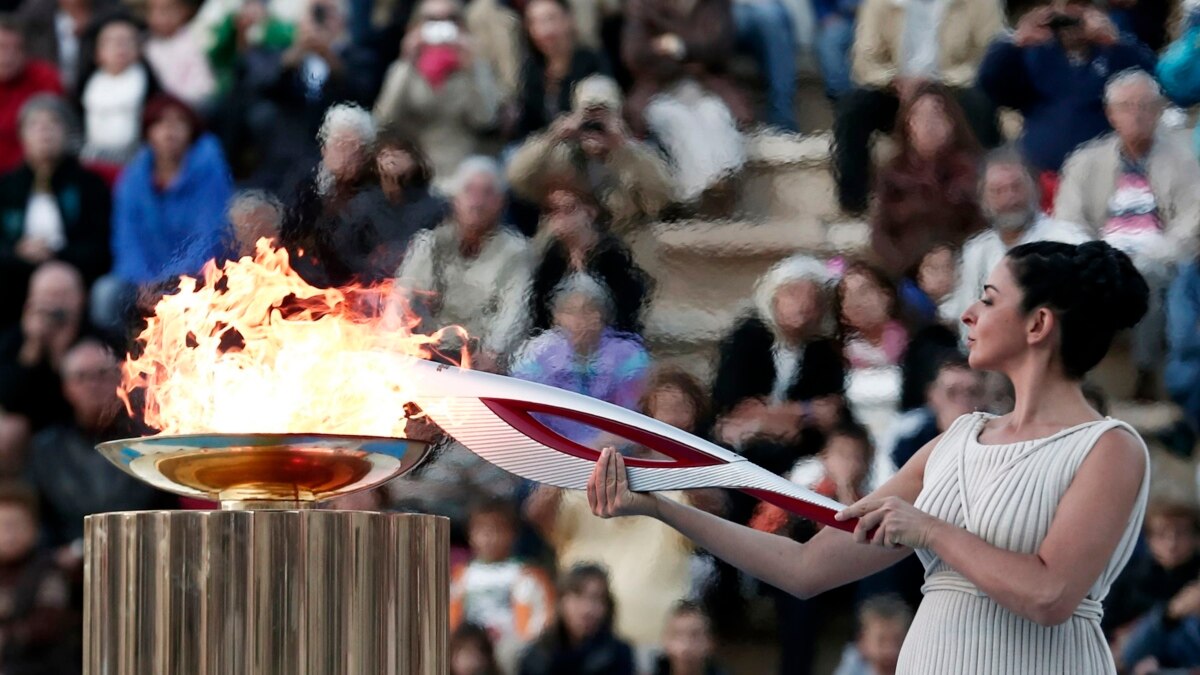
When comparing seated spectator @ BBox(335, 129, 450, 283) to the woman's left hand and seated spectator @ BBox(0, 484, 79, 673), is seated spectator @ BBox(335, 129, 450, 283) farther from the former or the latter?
the woman's left hand

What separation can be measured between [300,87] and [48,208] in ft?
3.59

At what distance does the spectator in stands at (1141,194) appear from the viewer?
5.11 m

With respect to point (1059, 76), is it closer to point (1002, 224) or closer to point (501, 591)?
point (1002, 224)

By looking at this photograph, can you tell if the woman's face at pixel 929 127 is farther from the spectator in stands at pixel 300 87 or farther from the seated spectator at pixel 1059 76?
the spectator in stands at pixel 300 87

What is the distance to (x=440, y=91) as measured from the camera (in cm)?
587

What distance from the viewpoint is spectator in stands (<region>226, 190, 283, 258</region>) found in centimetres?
557

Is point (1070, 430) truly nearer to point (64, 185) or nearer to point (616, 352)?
point (616, 352)

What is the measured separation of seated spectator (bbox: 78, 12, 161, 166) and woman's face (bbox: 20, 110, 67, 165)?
0.11 metres

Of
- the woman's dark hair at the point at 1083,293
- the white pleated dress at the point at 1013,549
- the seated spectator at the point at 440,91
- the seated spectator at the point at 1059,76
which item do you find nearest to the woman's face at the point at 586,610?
the seated spectator at the point at 440,91

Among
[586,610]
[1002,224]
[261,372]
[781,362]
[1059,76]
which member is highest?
[1059,76]

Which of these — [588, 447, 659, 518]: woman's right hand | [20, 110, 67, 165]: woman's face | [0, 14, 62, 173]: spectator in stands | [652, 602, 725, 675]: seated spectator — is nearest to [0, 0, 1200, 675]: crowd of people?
[652, 602, 725, 675]: seated spectator

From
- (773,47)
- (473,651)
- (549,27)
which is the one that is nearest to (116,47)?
(549,27)

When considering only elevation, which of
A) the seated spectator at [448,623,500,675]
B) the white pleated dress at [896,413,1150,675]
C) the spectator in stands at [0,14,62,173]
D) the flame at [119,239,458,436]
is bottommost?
the seated spectator at [448,623,500,675]

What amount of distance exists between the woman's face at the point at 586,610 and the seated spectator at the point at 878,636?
78cm
